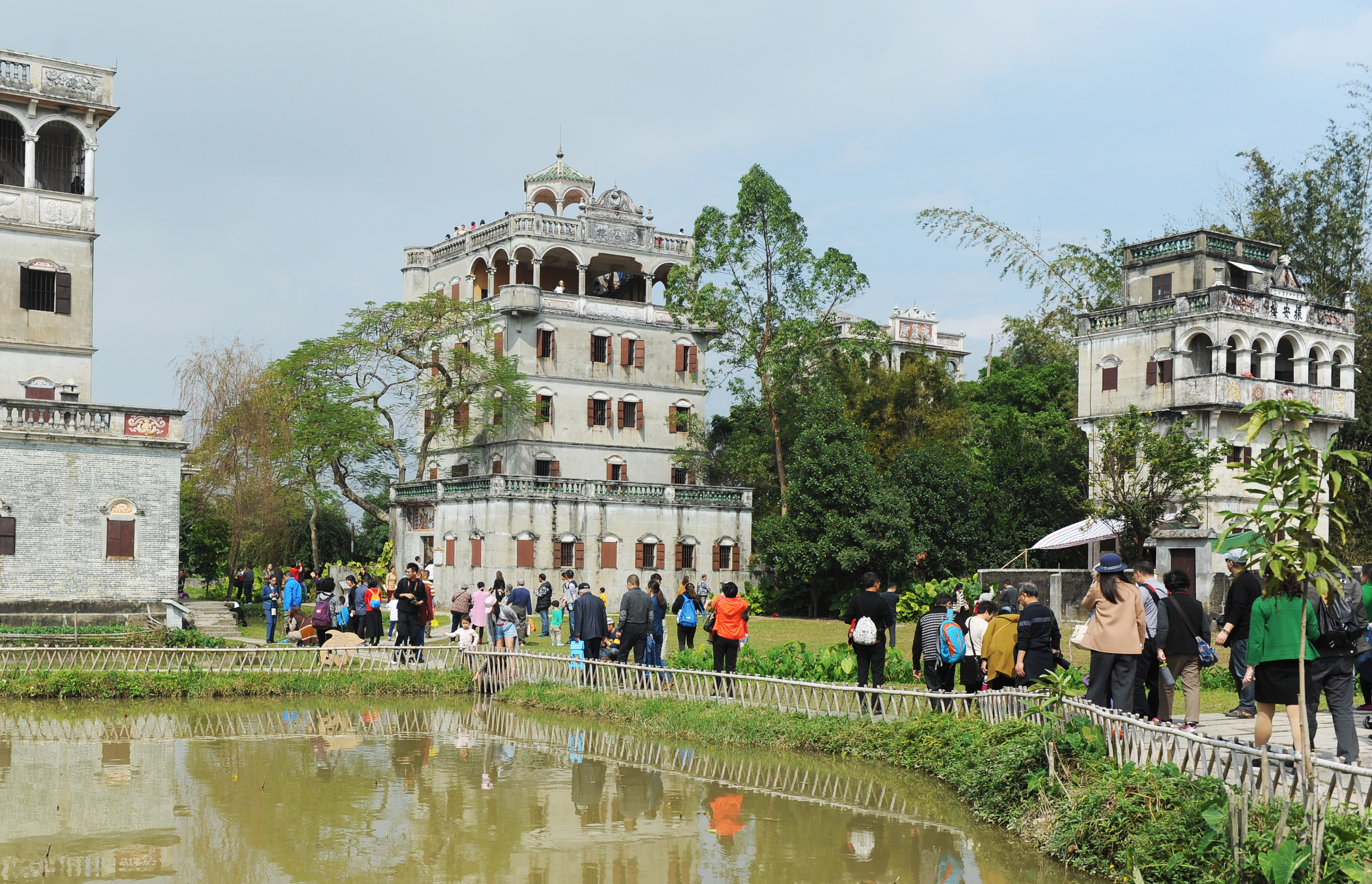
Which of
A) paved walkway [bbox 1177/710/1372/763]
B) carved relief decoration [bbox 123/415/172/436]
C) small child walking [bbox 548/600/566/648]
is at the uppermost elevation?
carved relief decoration [bbox 123/415/172/436]

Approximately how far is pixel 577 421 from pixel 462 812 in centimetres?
3790

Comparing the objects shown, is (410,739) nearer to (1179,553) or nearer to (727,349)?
(1179,553)

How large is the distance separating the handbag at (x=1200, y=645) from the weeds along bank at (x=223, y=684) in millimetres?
10501

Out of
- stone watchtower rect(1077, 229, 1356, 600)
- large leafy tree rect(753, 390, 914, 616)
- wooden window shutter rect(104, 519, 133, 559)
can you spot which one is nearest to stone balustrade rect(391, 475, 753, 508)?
large leafy tree rect(753, 390, 914, 616)

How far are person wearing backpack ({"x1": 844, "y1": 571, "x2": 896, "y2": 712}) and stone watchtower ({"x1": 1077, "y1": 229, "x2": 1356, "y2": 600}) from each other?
70.7 feet

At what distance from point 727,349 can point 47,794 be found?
3515 centimetres

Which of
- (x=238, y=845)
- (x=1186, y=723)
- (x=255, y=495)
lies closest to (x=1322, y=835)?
(x=1186, y=723)

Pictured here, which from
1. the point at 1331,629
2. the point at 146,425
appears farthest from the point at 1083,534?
the point at 1331,629

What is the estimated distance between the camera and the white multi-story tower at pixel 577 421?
4328 cm

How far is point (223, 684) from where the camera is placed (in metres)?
19.1

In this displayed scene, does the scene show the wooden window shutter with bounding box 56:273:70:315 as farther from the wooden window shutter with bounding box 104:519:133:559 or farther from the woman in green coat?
the woman in green coat

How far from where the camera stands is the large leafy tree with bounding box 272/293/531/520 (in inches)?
1807

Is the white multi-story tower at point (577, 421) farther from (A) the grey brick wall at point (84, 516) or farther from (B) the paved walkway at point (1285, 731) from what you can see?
(B) the paved walkway at point (1285, 731)

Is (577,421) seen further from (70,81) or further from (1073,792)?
(1073,792)
